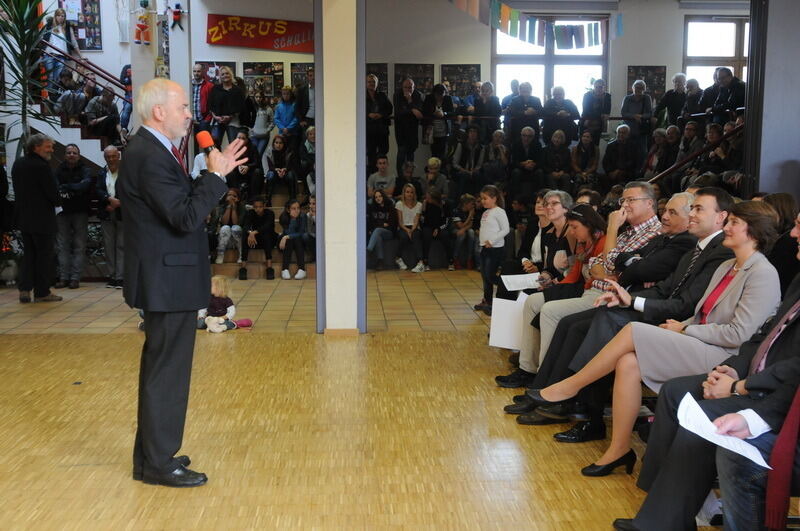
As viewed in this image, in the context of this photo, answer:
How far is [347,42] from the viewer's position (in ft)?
19.0

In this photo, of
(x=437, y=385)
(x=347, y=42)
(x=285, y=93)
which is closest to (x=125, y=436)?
(x=437, y=385)

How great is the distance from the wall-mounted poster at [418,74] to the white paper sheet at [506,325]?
8.60 m

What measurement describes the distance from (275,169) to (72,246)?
3.21 meters

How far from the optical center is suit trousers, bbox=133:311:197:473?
3.08 meters

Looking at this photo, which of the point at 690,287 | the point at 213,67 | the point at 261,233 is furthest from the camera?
the point at 213,67

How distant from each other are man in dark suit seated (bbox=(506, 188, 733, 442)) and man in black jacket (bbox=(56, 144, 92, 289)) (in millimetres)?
5831

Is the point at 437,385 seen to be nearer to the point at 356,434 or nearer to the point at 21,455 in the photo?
the point at 356,434

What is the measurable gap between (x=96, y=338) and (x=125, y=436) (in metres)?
2.34

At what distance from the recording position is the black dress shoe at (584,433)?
369cm

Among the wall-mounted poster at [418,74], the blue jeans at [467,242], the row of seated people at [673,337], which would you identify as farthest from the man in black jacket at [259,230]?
the row of seated people at [673,337]

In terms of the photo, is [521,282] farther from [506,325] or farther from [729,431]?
[729,431]

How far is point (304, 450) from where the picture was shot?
3.60 meters

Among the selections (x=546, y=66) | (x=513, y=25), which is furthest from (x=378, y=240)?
(x=546, y=66)

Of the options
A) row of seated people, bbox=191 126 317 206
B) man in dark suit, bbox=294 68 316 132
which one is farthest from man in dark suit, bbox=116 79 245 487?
man in dark suit, bbox=294 68 316 132
